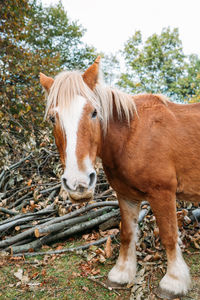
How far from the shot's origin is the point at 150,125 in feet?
8.02

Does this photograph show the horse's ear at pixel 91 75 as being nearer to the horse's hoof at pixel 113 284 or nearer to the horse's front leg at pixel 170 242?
the horse's front leg at pixel 170 242

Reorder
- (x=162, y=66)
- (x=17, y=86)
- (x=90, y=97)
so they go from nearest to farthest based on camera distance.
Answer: (x=90, y=97)
(x=17, y=86)
(x=162, y=66)

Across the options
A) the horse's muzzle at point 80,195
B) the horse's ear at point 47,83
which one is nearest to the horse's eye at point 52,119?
the horse's ear at point 47,83

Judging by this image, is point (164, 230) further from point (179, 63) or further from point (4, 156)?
point (179, 63)

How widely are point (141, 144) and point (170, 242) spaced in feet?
3.59

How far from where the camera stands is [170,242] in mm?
2398

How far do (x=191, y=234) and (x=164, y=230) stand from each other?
155 cm

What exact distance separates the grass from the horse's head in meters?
1.38

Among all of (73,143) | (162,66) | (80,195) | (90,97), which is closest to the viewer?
(80,195)

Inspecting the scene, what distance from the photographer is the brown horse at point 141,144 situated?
2088 mm

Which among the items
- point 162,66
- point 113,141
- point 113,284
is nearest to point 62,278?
point 113,284

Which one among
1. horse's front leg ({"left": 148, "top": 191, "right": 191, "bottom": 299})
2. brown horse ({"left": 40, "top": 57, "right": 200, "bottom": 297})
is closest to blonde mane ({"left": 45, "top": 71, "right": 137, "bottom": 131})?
brown horse ({"left": 40, "top": 57, "right": 200, "bottom": 297})

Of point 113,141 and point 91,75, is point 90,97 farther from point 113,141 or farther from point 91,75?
point 113,141

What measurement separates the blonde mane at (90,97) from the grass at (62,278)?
1.85 meters
